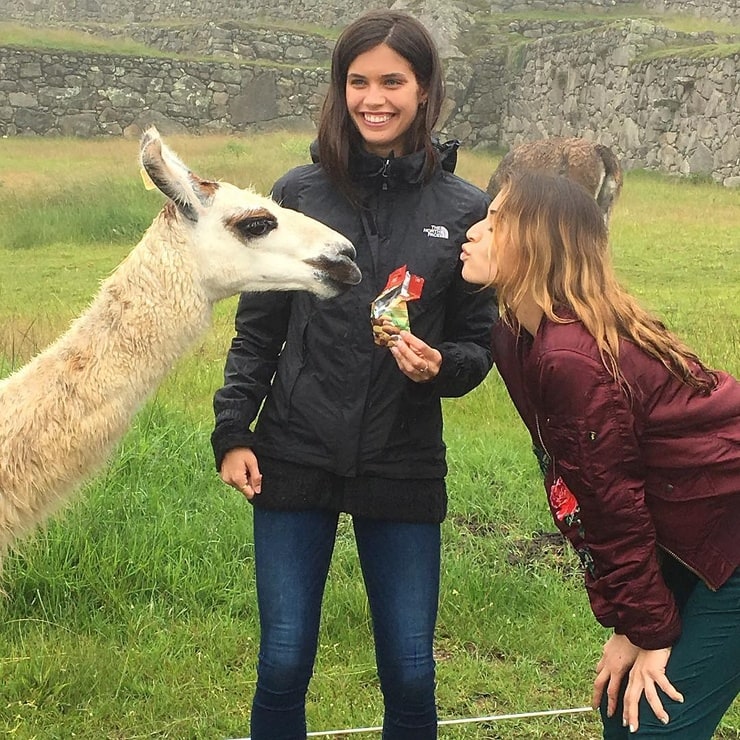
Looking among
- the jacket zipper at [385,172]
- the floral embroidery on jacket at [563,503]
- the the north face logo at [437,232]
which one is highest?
the jacket zipper at [385,172]

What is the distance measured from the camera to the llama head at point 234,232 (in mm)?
2088

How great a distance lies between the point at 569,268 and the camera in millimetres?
1685

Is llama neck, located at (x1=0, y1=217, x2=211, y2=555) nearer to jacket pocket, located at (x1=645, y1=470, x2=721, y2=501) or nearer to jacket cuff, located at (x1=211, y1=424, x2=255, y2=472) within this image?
jacket cuff, located at (x1=211, y1=424, x2=255, y2=472)

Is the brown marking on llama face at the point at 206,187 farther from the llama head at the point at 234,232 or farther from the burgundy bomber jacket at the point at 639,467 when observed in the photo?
the burgundy bomber jacket at the point at 639,467

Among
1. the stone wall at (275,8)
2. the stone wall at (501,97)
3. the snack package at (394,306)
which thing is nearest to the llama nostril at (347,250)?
the snack package at (394,306)

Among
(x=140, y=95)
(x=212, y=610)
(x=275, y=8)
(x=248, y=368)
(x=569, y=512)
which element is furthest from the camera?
(x=275, y=8)

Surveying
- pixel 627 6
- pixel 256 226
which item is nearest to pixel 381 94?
pixel 256 226

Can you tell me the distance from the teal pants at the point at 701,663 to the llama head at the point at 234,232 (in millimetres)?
929

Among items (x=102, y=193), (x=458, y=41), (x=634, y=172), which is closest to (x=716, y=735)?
(x=102, y=193)

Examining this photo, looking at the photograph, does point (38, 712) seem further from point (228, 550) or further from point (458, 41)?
point (458, 41)

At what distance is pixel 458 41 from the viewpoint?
695 inches

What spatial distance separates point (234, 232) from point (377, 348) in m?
0.47

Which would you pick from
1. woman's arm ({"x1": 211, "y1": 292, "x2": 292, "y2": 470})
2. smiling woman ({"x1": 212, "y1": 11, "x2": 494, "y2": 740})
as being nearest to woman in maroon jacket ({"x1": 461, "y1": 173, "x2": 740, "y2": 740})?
smiling woman ({"x1": 212, "y1": 11, "x2": 494, "y2": 740})

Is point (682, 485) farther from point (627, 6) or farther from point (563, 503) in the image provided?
point (627, 6)
